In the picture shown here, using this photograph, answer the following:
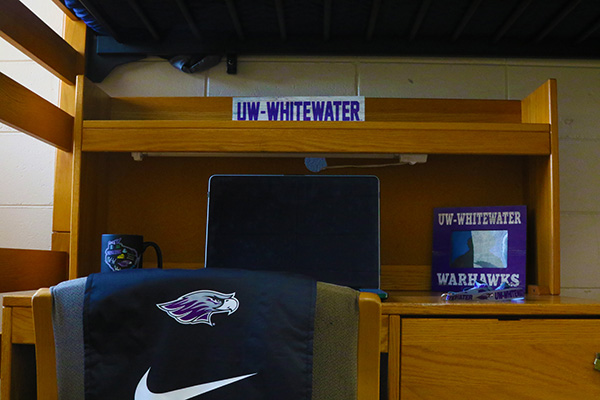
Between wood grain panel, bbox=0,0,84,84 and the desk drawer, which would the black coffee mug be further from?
Answer: the desk drawer

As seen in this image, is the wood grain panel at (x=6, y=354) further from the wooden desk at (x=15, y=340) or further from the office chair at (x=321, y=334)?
the office chair at (x=321, y=334)

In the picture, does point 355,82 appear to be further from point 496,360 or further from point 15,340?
point 15,340

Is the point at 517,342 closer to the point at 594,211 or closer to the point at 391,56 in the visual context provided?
the point at 594,211

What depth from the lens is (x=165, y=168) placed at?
1.69 meters

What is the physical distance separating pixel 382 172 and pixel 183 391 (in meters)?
1.11

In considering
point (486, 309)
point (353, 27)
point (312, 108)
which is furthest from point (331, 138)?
point (486, 309)

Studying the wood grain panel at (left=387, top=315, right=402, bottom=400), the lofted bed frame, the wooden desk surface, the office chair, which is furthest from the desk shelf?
the office chair

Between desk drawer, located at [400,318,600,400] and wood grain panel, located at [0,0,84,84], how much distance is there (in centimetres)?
117

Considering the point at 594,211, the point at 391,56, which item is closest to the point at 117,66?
the point at 391,56

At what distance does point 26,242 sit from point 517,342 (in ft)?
4.77

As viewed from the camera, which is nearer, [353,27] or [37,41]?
[37,41]

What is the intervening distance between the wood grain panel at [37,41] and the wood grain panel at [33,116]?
0.14 m

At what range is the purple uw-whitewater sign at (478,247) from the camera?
4.86 feet

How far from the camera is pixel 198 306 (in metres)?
0.70
